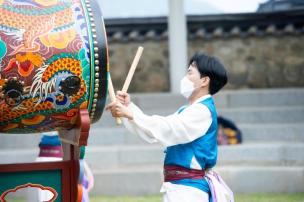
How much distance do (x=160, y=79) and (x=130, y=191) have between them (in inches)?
143

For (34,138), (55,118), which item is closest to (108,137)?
(34,138)

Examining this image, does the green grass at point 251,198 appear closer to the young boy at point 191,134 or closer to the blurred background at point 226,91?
the blurred background at point 226,91

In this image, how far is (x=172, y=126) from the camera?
3.63m

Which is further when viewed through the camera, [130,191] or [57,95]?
[130,191]

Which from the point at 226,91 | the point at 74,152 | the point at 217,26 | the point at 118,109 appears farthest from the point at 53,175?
the point at 217,26

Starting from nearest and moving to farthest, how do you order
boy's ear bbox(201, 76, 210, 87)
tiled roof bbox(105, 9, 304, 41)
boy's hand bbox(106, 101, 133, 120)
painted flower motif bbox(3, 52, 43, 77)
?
painted flower motif bbox(3, 52, 43, 77), boy's hand bbox(106, 101, 133, 120), boy's ear bbox(201, 76, 210, 87), tiled roof bbox(105, 9, 304, 41)

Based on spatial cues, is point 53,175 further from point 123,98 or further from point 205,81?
point 205,81

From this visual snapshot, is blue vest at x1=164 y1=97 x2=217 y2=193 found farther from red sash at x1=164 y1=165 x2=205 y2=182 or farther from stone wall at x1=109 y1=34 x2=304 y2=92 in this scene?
stone wall at x1=109 y1=34 x2=304 y2=92

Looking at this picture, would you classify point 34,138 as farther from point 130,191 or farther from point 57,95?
point 57,95

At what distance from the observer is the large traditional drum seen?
3094 millimetres

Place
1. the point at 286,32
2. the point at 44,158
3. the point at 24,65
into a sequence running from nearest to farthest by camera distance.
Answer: the point at 24,65 → the point at 44,158 → the point at 286,32

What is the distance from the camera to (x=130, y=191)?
7.23 metres

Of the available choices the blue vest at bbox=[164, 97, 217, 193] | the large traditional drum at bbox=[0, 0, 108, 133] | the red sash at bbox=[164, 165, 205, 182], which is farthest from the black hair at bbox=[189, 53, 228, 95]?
the large traditional drum at bbox=[0, 0, 108, 133]

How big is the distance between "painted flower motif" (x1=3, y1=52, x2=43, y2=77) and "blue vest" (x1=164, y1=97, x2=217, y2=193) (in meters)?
0.95
